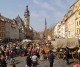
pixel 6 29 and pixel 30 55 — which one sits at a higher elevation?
pixel 6 29

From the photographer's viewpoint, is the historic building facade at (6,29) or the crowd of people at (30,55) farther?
the historic building facade at (6,29)

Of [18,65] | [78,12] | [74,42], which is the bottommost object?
[18,65]

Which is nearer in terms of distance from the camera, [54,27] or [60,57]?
[60,57]

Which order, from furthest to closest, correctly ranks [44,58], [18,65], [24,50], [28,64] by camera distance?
[24,50] → [44,58] → [18,65] → [28,64]

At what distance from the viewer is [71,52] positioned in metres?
37.2

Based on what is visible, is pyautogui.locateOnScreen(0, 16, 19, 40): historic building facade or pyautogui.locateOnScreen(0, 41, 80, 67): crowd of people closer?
pyautogui.locateOnScreen(0, 41, 80, 67): crowd of people

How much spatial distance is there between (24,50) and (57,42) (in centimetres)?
600

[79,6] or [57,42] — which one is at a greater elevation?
[79,6]

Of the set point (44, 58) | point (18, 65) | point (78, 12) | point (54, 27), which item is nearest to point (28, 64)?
point (18, 65)

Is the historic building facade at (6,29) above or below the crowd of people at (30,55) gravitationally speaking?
above

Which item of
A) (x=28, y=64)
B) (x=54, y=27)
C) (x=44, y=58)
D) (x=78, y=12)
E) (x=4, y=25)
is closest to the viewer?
(x=28, y=64)

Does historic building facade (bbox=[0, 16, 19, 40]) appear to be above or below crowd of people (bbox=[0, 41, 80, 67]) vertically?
above

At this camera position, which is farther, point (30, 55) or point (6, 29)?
point (6, 29)

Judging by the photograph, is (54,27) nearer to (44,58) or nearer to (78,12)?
(78,12)
